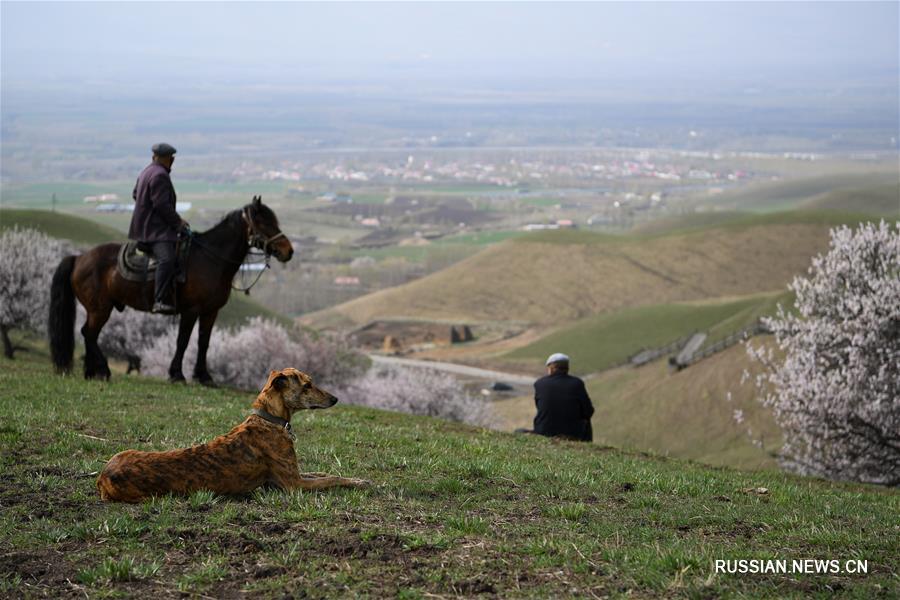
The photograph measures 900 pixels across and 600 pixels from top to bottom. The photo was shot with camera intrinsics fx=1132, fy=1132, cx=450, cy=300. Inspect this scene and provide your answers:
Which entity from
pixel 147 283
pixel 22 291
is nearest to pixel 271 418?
pixel 147 283

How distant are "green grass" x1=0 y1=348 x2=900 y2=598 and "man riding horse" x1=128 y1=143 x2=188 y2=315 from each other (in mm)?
6275

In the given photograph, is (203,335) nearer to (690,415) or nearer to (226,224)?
(226,224)

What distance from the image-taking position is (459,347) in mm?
99938

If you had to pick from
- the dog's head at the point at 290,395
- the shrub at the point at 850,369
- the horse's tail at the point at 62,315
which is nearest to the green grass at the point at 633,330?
the shrub at the point at 850,369

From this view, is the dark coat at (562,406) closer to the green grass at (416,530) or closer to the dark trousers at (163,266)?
the green grass at (416,530)

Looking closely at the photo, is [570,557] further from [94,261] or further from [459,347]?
[459,347]

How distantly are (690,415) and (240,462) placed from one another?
48.2 m

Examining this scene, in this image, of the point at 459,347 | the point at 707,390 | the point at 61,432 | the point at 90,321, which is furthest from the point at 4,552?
the point at 459,347

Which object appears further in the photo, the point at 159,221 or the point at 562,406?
the point at 159,221

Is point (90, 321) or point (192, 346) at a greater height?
point (90, 321)

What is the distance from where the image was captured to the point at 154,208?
19.1 m

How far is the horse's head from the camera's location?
20.3 metres

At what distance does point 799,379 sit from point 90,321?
20950 millimetres

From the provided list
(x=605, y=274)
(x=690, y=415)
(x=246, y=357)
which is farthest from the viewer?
(x=605, y=274)
